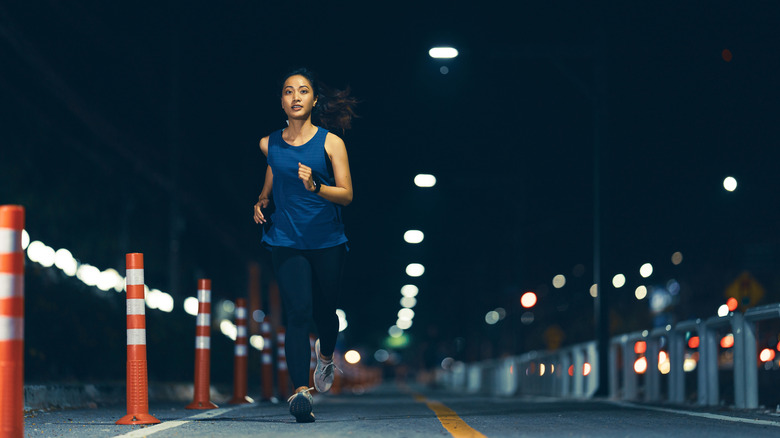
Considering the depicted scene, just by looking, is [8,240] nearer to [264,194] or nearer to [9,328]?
[9,328]

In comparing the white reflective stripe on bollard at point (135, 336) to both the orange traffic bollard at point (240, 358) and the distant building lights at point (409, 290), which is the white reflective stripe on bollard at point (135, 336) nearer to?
the orange traffic bollard at point (240, 358)

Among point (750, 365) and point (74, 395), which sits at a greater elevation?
point (750, 365)

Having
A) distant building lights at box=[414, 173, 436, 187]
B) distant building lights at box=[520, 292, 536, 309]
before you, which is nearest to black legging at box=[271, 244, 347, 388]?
distant building lights at box=[414, 173, 436, 187]

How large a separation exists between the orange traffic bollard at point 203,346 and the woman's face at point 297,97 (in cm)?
344

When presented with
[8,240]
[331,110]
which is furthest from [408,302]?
[8,240]

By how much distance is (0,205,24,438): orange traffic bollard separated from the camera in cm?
522

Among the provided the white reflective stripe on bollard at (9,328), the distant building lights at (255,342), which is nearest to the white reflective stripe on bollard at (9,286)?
the white reflective stripe on bollard at (9,328)

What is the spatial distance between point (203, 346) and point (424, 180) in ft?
61.1

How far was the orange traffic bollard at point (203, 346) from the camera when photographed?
10867mm

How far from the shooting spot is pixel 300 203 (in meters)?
7.81

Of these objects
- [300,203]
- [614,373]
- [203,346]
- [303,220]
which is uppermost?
[300,203]

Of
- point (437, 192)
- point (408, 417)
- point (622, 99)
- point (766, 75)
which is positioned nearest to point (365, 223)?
point (437, 192)

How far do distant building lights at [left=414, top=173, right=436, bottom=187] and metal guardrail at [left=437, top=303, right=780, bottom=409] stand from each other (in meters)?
5.17

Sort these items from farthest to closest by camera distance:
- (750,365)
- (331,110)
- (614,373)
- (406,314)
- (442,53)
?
(406,314)
(614,373)
(442,53)
(750,365)
(331,110)
